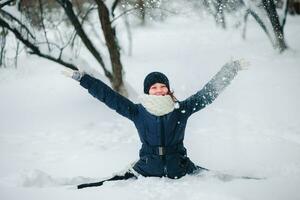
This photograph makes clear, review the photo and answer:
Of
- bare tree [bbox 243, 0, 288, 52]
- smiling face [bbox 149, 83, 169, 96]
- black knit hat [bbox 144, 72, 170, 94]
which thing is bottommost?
smiling face [bbox 149, 83, 169, 96]

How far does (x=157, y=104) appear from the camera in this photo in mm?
3260

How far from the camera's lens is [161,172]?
3393mm

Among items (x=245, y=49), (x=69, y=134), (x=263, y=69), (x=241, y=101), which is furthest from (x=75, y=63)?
(x=245, y=49)

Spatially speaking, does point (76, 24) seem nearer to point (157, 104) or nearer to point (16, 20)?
point (16, 20)

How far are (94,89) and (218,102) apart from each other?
4409 mm

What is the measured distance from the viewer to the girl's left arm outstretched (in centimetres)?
346

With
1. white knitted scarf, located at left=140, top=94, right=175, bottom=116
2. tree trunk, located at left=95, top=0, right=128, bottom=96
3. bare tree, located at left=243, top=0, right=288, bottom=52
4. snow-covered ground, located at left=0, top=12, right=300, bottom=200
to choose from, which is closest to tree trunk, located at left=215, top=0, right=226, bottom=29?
bare tree, located at left=243, top=0, right=288, bottom=52

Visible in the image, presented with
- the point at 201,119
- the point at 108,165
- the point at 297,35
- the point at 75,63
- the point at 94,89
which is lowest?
the point at 108,165

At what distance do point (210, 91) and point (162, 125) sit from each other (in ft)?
1.79

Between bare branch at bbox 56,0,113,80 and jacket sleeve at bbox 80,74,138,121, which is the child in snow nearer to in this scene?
jacket sleeve at bbox 80,74,138,121

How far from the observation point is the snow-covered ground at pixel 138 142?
3141mm

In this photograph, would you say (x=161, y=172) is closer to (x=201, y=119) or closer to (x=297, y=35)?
(x=201, y=119)

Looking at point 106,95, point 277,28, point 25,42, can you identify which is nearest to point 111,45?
point 25,42

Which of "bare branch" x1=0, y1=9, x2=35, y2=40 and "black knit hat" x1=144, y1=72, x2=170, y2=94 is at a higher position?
"bare branch" x1=0, y1=9, x2=35, y2=40
